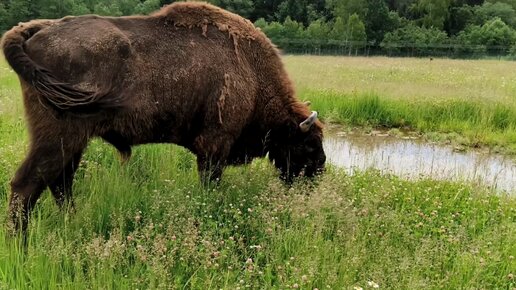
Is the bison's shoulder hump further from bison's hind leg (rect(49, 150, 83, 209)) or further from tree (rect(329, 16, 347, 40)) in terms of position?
tree (rect(329, 16, 347, 40))

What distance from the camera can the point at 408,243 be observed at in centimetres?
444

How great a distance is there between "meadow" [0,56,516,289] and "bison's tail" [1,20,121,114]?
97 cm

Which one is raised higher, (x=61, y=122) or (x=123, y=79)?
(x=123, y=79)

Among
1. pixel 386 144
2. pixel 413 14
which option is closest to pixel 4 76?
pixel 386 144

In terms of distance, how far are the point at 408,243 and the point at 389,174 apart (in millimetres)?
2172

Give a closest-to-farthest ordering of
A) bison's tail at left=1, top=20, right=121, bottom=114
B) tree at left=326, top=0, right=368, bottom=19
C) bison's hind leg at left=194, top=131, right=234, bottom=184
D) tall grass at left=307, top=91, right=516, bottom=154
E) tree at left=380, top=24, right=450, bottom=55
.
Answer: bison's tail at left=1, top=20, right=121, bottom=114
bison's hind leg at left=194, top=131, right=234, bottom=184
tall grass at left=307, top=91, right=516, bottom=154
tree at left=380, top=24, right=450, bottom=55
tree at left=326, top=0, right=368, bottom=19

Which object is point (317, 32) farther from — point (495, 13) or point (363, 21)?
point (495, 13)

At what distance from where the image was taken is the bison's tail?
162 inches

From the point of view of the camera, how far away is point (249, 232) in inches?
178

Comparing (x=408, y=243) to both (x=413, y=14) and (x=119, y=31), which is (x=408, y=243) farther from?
(x=413, y=14)

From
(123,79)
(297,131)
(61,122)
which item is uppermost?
(123,79)

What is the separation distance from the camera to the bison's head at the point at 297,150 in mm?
6043

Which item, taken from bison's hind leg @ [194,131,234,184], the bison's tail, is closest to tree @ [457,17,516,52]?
bison's hind leg @ [194,131,234,184]

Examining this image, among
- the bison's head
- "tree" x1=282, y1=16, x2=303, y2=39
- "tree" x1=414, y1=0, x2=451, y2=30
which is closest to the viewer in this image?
the bison's head
